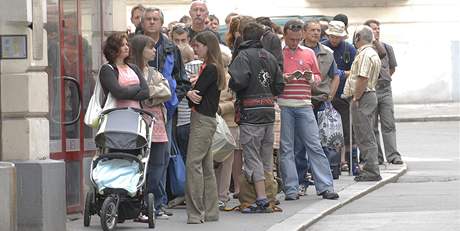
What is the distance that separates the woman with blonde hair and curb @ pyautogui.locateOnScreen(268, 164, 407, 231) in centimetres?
77

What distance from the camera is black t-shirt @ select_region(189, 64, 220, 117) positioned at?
12422 mm

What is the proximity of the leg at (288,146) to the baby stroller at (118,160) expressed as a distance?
3.08 metres

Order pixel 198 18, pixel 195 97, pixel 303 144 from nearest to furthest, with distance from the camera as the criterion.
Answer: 1. pixel 195 97
2. pixel 303 144
3. pixel 198 18

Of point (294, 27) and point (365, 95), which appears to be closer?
point (294, 27)

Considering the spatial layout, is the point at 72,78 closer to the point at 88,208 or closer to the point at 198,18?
the point at 88,208

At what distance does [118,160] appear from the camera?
11.6 metres

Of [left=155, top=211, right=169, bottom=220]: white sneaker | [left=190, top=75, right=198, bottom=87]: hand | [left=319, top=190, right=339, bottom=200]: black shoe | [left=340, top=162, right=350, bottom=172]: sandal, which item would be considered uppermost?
[left=190, top=75, right=198, bottom=87]: hand

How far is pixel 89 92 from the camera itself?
519 inches

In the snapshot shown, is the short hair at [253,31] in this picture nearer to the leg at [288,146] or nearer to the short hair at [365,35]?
the leg at [288,146]

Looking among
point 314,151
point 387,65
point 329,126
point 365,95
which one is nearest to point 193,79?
point 314,151

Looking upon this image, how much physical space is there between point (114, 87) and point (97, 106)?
25 cm

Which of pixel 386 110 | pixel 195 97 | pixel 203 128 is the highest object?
pixel 195 97

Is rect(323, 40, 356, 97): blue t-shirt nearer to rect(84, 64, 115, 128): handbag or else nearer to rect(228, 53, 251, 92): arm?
rect(228, 53, 251, 92): arm

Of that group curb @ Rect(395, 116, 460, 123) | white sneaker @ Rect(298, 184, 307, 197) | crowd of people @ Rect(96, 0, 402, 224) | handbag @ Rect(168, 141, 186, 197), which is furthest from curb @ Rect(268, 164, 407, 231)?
curb @ Rect(395, 116, 460, 123)
